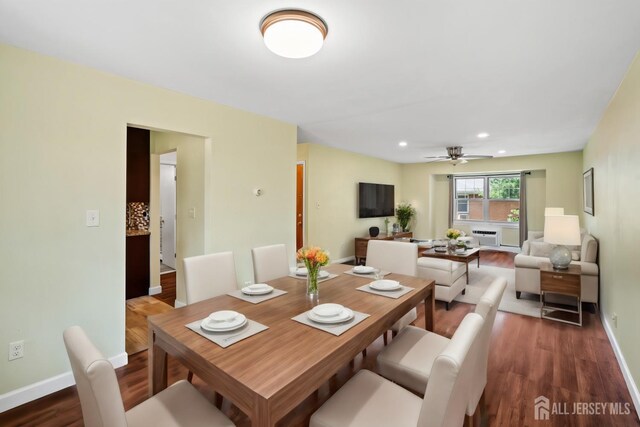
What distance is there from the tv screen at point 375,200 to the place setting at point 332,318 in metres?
5.52

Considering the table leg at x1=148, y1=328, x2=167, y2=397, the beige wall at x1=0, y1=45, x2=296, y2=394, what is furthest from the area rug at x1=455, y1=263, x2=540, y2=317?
the beige wall at x1=0, y1=45, x2=296, y2=394

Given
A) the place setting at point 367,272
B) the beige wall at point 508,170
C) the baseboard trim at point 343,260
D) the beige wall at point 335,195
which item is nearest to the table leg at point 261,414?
the place setting at point 367,272

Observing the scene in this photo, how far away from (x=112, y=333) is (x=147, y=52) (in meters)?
2.27

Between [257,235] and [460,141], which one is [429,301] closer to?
[257,235]

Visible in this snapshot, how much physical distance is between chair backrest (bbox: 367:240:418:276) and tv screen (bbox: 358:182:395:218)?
4081mm

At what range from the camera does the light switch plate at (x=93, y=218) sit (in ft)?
8.14

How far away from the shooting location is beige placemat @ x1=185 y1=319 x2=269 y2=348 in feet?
4.61

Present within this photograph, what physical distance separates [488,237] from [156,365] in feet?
28.3

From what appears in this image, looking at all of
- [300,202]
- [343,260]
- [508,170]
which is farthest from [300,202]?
[508,170]

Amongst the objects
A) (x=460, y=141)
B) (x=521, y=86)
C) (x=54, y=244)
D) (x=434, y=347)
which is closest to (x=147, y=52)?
(x=54, y=244)

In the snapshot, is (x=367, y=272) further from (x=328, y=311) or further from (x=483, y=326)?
(x=483, y=326)

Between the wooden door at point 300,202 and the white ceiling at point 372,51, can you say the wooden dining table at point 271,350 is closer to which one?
the white ceiling at point 372,51

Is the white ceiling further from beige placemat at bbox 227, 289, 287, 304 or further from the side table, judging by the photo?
the side table

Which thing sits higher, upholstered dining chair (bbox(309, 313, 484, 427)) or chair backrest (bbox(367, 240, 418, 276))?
chair backrest (bbox(367, 240, 418, 276))
